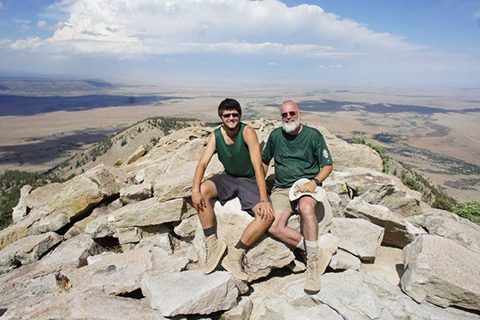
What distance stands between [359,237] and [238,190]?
10.2 ft

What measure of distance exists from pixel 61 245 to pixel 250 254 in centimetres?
627

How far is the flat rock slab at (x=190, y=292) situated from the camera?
16.2 ft

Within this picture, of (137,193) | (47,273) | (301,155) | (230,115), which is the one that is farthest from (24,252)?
(301,155)

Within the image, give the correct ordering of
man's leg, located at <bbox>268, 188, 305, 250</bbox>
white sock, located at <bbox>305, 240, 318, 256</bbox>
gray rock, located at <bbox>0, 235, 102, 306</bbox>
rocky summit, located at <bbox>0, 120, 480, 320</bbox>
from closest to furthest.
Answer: rocky summit, located at <bbox>0, 120, 480, 320</bbox>, white sock, located at <bbox>305, 240, 318, 256</bbox>, man's leg, located at <bbox>268, 188, 305, 250</bbox>, gray rock, located at <bbox>0, 235, 102, 306</bbox>

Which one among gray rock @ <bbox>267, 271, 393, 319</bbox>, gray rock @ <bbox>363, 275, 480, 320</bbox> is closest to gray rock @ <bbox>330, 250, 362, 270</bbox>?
gray rock @ <bbox>267, 271, 393, 319</bbox>

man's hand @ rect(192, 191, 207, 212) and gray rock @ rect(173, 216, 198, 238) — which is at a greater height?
man's hand @ rect(192, 191, 207, 212)

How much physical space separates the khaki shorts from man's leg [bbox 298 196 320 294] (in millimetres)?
309

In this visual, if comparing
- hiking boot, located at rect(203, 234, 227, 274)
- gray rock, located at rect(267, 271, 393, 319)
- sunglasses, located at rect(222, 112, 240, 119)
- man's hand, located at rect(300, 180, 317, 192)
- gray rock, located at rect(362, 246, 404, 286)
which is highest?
sunglasses, located at rect(222, 112, 240, 119)

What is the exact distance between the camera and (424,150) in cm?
12206

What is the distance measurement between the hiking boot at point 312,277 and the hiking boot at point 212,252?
65.4 inches

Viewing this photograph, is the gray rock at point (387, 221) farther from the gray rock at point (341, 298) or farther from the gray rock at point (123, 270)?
the gray rock at point (123, 270)

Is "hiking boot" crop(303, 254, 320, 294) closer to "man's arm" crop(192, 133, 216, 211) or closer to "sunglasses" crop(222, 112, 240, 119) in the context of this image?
"man's arm" crop(192, 133, 216, 211)

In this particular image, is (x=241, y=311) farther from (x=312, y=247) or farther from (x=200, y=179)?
(x=200, y=179)

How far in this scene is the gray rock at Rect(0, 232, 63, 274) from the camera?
28.7 ft
